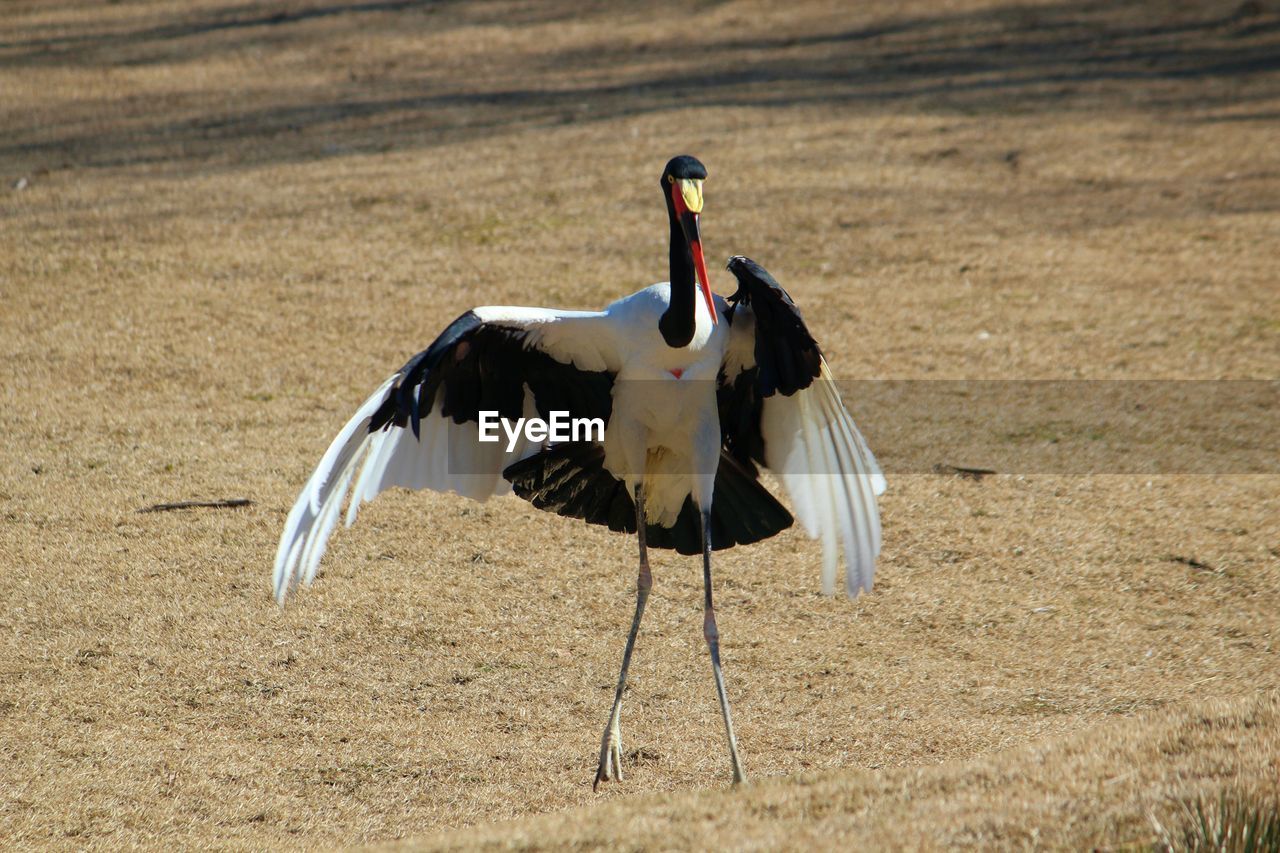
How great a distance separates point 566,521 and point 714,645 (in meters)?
1.58

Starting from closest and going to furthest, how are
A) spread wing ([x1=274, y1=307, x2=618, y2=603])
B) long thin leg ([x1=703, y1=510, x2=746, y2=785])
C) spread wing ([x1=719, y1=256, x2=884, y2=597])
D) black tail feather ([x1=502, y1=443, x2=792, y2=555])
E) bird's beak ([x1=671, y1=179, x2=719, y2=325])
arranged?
spread wing ([x1=274, y1=307, x2=618, y2=603]), long thin leg ([x1=703, y1=510, x2=746, y2=785]), bird's beak ([x1=671, y1=179, x2=719, y2=325]), spread wing ([x1=719, y1=256, x2=884, y2=597]), black tail feather ([x1=502, y1=443, x2=792, y2=555])

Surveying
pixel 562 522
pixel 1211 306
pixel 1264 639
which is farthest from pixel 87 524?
pixel 1211 306

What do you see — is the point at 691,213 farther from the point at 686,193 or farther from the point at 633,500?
the point at 633,500

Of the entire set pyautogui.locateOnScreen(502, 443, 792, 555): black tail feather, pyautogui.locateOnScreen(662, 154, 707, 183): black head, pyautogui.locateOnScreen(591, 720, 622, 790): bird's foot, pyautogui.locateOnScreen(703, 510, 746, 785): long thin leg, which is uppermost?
pyautogui.locateOnScreen(662, 154, 707, 183): black head

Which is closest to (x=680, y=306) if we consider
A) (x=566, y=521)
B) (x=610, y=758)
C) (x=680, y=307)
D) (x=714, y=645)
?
(x=680, y=307)

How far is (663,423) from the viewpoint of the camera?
4.25 m

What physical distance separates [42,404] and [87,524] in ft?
4.14

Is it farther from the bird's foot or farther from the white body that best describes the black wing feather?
the bird's foot

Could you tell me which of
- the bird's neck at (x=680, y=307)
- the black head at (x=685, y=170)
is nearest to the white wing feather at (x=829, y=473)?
the bird's neck at (x=680, y=307)

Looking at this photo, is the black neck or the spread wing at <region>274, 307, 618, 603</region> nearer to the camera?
the spread wing at <region>274, 307, 618, 603</region>

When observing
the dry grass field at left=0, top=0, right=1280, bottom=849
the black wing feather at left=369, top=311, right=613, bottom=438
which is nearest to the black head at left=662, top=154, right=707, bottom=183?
the black wing feather at left=369, top=311, right=613, bottom=438

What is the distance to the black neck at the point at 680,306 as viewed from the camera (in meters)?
3.97

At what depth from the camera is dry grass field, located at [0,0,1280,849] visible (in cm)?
384

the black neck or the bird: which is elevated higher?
the black neck
